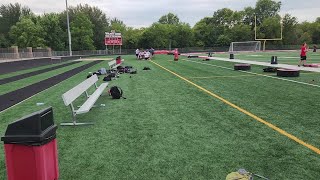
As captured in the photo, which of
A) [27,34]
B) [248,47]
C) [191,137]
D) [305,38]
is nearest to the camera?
[191,137]

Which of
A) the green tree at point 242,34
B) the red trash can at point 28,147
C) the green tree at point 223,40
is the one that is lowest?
the red trash can at point 28,147

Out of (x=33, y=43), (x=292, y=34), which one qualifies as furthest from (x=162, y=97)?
(x=292, y=34)

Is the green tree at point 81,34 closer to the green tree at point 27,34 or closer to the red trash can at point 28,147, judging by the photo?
the green tree at point 27,34

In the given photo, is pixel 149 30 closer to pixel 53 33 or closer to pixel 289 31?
pixel 53 33

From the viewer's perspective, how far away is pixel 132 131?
23.1ft

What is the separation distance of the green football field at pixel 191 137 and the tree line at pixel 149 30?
74576 millimetres

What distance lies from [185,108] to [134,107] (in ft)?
5.01

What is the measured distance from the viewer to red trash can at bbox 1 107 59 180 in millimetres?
3486

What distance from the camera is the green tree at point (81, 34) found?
85.3 m

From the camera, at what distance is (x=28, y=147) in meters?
3.51

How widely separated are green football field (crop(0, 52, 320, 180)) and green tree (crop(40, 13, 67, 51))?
77.8 m

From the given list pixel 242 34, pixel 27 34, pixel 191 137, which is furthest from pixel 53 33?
pixel 191 137

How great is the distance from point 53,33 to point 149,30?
26.8m

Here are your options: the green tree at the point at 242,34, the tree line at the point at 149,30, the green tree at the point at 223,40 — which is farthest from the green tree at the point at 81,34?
the green tree at the point at 242,34
